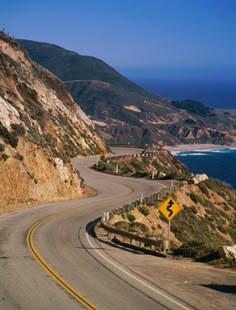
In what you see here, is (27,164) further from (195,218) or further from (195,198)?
(195,198)

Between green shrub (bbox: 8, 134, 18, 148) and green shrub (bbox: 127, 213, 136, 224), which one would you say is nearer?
green shrub (bbox: 127, 213, 136, 224)

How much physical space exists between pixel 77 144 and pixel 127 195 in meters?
33.1

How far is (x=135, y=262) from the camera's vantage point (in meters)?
20.5

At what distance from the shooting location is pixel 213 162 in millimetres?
156500

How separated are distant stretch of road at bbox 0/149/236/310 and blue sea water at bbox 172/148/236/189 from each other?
79882mm

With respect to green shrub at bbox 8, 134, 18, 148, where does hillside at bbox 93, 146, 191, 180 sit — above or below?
below

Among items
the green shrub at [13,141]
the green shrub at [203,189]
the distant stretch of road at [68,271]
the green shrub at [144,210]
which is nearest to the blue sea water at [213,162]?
the green shrub at [203,189]

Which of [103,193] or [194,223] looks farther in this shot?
[103,193]

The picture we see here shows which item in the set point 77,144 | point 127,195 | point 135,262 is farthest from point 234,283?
point 77,144

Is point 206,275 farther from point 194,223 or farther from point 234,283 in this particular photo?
point 194,223

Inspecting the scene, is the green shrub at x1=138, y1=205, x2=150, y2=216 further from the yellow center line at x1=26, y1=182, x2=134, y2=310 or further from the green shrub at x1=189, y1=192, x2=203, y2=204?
the green shrub at x1=189, y1=192, x2=203, y2=204

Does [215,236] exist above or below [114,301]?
below

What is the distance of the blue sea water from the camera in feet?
405

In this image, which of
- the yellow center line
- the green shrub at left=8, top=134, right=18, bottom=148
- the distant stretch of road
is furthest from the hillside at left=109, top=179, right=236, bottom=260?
the green shrub at left=8, top=134, right=18, bottom=148
